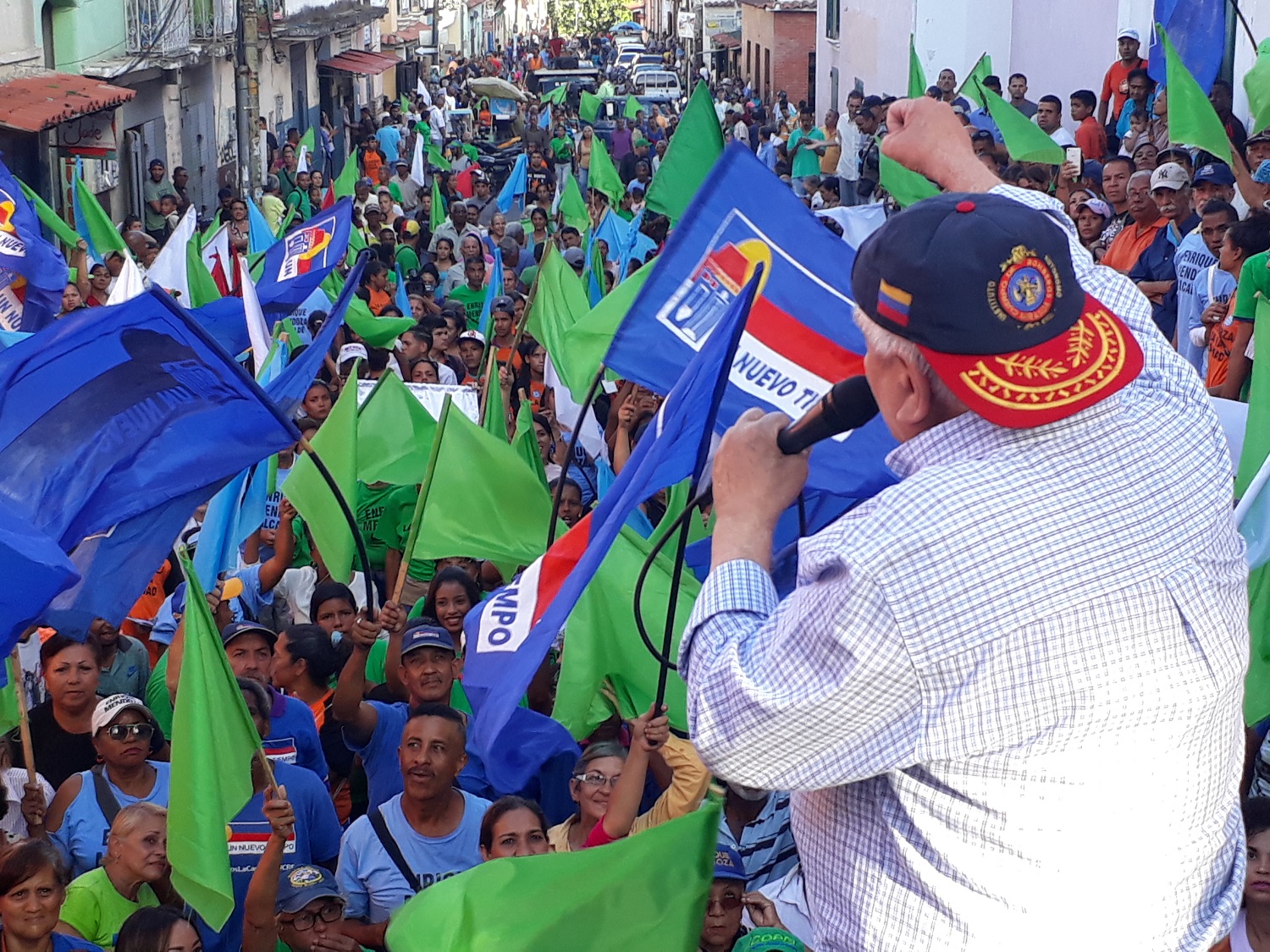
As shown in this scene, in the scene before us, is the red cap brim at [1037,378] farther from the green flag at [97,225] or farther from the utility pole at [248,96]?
the utility pole at [248,96]

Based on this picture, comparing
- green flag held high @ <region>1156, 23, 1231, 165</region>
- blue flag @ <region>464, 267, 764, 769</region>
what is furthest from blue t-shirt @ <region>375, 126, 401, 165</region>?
blue flag @ <region>464, 267, 764, 769</region>

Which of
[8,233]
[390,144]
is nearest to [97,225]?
[8,233]

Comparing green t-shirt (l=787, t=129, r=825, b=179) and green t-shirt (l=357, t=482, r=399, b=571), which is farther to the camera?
green t-shirt (l=787, t=129, r=825, b=179)

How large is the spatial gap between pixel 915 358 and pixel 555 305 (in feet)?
22.8

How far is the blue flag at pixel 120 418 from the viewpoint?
458 centimetres

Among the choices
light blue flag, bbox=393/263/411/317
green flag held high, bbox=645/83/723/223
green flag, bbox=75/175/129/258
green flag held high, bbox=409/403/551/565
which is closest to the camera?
green flag held high, bbox=409/403/551/565

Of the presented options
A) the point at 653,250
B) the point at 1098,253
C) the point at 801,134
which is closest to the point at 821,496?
the point at 1098,253

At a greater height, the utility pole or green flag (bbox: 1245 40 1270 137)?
green flag (bbox: 1245 40 1270 137)

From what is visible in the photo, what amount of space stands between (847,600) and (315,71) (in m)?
39.9

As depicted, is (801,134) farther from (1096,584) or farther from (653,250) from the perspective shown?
(1096,584)

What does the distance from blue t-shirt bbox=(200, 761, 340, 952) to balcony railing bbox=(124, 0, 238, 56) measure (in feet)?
69.4

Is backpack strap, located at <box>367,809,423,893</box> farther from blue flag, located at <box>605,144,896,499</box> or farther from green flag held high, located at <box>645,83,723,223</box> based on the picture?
green flag held high, located at <box>645,83,723,223</box>

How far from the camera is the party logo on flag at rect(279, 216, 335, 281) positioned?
903cm

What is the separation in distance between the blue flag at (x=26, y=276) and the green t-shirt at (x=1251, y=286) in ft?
18.9
